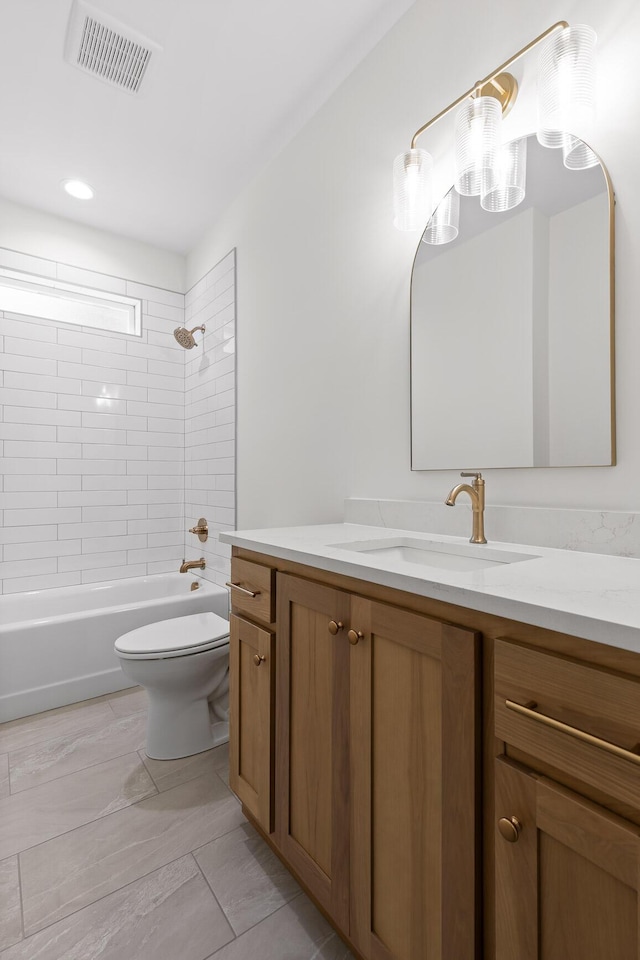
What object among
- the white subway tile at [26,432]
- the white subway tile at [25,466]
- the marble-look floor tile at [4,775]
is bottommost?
the marble-look floor tile at [4,775]

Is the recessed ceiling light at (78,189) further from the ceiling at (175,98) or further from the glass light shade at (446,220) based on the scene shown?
the glass light shade at (446,220)

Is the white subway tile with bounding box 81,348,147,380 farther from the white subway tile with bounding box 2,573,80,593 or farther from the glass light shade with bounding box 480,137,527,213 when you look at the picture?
the glass light shade with bounding box 480,137,527,213

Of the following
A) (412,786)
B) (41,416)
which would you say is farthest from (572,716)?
(41,416)

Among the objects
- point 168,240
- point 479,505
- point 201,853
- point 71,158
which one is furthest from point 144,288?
point 201,853

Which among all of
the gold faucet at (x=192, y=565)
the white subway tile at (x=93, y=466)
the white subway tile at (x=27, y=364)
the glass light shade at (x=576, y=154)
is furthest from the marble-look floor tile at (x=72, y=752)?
the glass light shade at (x=576, y=154)

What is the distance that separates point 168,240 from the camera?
3.13 metres

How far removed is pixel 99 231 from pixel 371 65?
206 cm

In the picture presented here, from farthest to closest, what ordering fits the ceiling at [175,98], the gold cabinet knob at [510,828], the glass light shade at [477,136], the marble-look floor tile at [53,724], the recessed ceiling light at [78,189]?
the recessed ceiling light at [78,189], the marble-look floor tile at [53,724], the ceiling at [175,98], the glass light shade at [477,136], the gold cabinet knob at [510,828]

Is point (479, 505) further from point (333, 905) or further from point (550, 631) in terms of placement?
point (333, 905)

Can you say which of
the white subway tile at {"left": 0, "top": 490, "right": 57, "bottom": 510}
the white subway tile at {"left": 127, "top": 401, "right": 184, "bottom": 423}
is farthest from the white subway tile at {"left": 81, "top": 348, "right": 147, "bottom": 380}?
the white subway tile at {"left": 0, "top": 490, "right": 57, "bottom": 510}

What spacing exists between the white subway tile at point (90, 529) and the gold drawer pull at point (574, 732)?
9.34 ft

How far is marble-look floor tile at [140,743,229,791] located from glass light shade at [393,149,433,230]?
206cm

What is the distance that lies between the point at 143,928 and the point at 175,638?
2.99 ft

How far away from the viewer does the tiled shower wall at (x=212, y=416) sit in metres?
2.69
